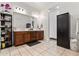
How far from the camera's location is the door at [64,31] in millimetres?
3369

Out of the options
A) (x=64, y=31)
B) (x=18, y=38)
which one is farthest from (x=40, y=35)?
(x=64, y=31)

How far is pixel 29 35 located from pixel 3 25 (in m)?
1.59

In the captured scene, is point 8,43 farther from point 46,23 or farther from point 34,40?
point 46,23

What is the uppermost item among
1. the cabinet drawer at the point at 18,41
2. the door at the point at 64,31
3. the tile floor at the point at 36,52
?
the door at the point at 64,31

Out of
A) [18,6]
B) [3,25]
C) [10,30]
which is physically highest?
[18,6]

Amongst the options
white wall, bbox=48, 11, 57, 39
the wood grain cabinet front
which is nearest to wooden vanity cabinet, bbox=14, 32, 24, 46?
the wood grain cabinet front

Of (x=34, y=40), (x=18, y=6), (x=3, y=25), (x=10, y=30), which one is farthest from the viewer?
(x=34, y=40)

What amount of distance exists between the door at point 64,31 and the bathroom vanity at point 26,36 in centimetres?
177

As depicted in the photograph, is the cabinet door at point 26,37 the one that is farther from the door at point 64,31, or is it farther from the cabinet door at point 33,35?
the door at point 64,31

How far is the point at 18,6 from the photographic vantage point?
438cm

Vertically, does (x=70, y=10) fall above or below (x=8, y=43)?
above

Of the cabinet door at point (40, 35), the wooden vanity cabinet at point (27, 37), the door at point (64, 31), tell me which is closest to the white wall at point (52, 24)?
the cabinet door at point (40, 35)

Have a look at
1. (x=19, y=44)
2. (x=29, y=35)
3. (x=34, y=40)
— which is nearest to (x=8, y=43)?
(x=19, y=44)

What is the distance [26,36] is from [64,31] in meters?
2.10
